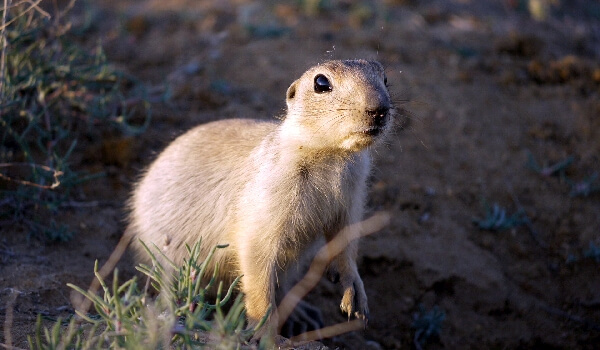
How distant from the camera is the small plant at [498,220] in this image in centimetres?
551

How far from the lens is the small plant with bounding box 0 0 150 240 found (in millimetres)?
4766

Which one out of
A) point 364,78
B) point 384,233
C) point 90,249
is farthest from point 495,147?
point 90,249

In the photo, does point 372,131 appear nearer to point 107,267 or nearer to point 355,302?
point 355,302

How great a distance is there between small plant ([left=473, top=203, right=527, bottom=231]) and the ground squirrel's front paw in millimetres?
1977

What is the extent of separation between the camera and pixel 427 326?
15.6 feet

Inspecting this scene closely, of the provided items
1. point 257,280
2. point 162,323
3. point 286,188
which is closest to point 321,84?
point 286,188

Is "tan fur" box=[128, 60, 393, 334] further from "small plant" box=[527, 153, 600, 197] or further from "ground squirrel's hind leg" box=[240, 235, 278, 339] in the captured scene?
"small plant" box=[527, 153, 600, 197]

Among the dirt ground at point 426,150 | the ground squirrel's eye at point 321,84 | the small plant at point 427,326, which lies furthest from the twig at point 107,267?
the small plant at point 427,326

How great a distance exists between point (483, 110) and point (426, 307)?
2707mm

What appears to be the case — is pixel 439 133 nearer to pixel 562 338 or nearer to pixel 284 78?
pixel 284 78

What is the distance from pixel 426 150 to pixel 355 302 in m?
2.61

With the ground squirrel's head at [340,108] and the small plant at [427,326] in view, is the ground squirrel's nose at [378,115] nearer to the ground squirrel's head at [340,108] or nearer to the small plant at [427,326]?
the ground squirrel's head at [340,108]

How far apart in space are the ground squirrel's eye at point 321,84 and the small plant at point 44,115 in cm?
206

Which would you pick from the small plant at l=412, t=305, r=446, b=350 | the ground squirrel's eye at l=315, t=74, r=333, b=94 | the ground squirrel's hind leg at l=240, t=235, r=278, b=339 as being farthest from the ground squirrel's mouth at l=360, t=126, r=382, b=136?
the small plant at l=412, t=305, r=446, b=350
